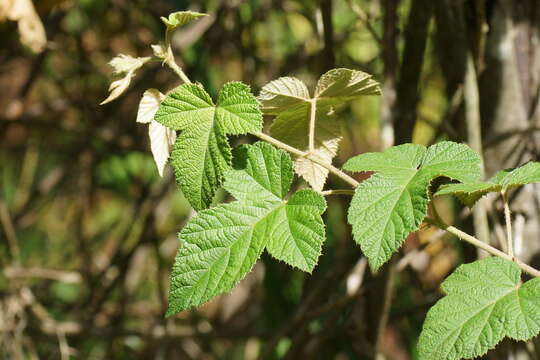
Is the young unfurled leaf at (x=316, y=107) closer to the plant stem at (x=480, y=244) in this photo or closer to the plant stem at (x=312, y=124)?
the plant stem at (x=312, y=124)

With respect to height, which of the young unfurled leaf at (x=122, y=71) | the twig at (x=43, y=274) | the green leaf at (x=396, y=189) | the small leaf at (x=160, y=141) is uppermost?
the young unfurled leaf at (x=122, y=71)

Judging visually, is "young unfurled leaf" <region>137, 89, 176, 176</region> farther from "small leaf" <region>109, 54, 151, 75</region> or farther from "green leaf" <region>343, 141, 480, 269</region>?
"green leaf" <region>343, 141, 480, 269</region>

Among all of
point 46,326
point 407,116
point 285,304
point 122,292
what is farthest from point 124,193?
point 407,116

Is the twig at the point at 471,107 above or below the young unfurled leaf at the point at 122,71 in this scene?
below

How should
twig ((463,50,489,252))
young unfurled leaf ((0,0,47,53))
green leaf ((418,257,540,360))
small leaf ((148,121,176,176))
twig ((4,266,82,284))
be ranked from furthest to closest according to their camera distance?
twig ((4,266,82,284))
young unfurled leaf ((0,0,47,53))
twig ((463,50,489,252))
small leaf ((148,121,176,176))
green leaf ((418,257,540,360))

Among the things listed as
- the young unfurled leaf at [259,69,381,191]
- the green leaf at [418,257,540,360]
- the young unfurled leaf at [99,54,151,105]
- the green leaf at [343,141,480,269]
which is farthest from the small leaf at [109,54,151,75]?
the green leaf at [418,257,540,360]

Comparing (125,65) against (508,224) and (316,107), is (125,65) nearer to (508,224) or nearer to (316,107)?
(316,107)

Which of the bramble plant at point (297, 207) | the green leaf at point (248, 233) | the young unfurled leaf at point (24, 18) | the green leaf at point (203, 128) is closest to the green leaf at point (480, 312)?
the bramble plant at point (297, 207)

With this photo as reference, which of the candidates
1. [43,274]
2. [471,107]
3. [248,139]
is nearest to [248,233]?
[471,107]

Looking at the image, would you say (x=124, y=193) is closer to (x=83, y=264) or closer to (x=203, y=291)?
(x=83, y=264)
